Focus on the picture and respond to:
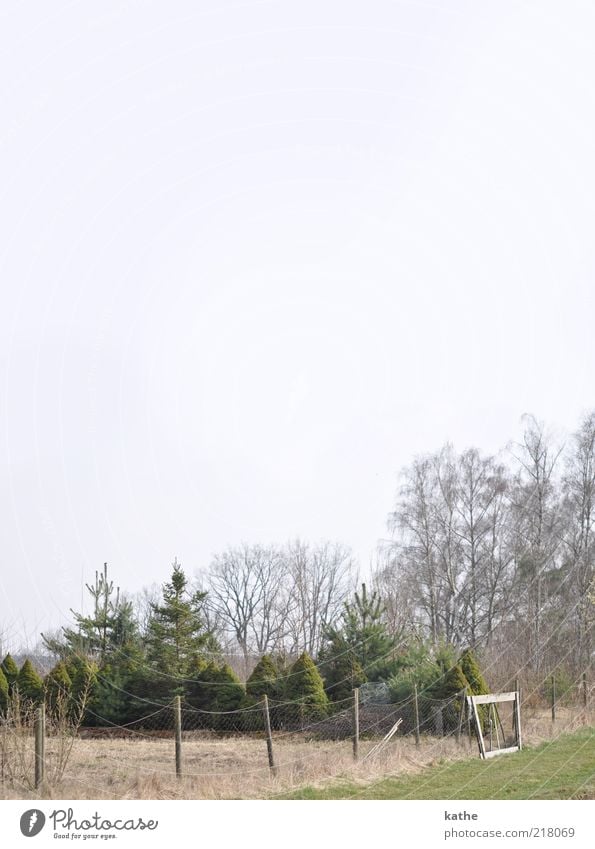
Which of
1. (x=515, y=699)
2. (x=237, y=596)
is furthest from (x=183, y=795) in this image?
(x=237, y=596)

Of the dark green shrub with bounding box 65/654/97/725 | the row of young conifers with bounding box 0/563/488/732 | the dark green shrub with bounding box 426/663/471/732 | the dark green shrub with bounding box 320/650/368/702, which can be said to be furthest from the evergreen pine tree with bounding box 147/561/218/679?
the dark green shrub with bounding box 426/663/471/732

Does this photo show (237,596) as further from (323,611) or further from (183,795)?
(183,795)

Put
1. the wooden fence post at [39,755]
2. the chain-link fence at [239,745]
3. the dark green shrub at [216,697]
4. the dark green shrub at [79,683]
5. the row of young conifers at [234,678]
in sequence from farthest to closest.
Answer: the dark green shrub at [79,683]
the dark green shrub at [216,697]
the row of young conifers at [234,678]
the chain-link fence at [239,745]
the wooden fence post at [39,755]

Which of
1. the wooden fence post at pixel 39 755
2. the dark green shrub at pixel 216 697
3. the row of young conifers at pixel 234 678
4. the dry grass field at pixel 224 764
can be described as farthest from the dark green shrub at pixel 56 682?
the wooden fence post at pixel 39 755

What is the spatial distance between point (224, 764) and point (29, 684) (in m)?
9.42

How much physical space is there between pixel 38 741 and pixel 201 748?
6.36m

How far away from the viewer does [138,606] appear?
3194 cm

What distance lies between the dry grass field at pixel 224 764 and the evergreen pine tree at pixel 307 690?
113 cm

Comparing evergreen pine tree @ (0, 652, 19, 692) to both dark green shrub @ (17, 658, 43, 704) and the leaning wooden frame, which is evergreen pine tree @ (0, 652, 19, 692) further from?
the leaning wooden frame

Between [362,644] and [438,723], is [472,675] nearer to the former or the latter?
[438,723]

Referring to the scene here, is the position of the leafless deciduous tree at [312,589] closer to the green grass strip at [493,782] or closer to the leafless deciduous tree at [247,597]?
the leafless deciduous tree at [247,597]

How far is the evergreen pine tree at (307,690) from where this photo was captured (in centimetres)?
1703

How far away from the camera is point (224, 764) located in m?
12.2

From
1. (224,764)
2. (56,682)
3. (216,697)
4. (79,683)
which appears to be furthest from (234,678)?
(224,764)
